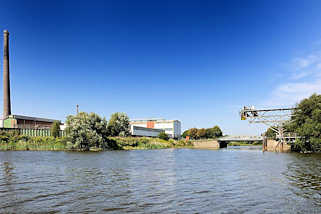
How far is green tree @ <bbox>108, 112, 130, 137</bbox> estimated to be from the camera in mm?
111938

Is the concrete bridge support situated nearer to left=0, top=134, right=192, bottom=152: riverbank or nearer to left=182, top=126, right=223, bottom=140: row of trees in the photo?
left=0, top=134, right=192, bottom=152: riverbank

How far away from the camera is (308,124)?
5700cm

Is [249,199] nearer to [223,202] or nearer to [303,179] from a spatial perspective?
[223,202]

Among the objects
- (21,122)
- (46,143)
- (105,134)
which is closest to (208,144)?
(105,134)

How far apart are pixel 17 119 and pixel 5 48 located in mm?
26756

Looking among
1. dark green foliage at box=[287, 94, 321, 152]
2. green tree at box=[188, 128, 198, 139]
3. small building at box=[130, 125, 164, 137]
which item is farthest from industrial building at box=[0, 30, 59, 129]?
green tree at box=[188, 128, 198, 139]

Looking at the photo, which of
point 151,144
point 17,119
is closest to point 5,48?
point 17,119

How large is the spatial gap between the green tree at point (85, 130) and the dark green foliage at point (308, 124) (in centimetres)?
4997

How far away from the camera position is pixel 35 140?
80.5 metres

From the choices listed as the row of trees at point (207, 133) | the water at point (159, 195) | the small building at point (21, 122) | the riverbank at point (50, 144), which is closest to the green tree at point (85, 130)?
the riverbank at point (50, 144)

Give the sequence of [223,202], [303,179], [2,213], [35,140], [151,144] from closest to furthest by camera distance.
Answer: [2,213] → [223,202] → [303,179] → [35,140] → [151,144]

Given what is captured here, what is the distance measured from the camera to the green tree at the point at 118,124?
4407 inches

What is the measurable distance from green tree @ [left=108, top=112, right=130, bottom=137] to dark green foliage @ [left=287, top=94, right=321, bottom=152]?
66.3 metres

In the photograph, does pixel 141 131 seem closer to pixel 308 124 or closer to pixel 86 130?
pixel 86 130
